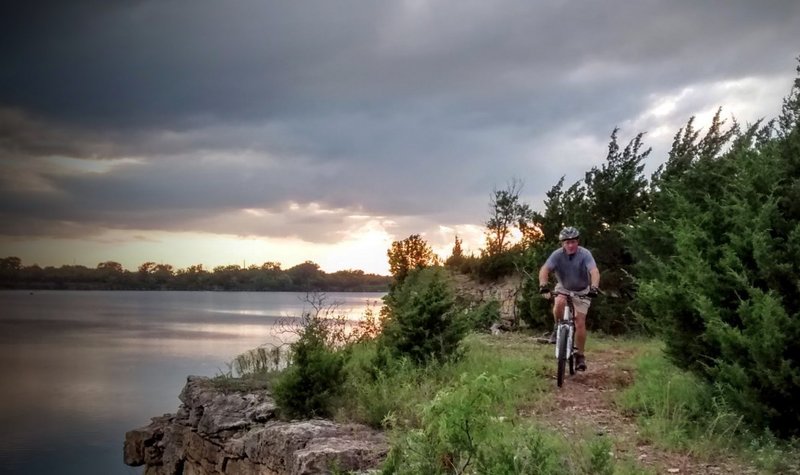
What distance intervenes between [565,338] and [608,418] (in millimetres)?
1770

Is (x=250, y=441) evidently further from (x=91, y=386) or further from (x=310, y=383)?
(x=91, y=386)

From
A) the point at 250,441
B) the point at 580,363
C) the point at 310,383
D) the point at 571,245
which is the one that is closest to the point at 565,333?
the point at 580,363

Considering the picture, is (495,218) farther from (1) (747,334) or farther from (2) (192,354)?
(1) (747,334)

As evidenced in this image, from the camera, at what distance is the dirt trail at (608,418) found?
6.52 metres

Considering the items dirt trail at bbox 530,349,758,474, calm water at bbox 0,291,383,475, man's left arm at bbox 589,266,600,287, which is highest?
man's left arm at bbox 589,266,600,287

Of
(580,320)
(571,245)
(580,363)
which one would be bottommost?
(580,363)

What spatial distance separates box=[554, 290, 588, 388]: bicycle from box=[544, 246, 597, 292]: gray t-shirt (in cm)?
17

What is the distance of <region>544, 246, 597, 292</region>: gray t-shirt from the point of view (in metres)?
10.4

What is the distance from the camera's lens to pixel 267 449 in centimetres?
900

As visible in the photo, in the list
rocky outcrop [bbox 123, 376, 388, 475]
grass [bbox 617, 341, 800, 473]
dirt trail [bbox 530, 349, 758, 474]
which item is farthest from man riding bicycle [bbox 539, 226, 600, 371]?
rocky outcrop [bbox 123, 376, 388, 475]

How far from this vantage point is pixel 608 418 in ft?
27.4

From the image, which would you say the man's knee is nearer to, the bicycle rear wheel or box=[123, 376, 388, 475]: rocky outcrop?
the bicycle rear wheel

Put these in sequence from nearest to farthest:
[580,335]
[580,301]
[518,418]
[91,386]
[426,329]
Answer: [518,418]
[580,301]
[580,335]
[426,329]
[91,386]

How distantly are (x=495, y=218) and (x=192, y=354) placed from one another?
24480mm
